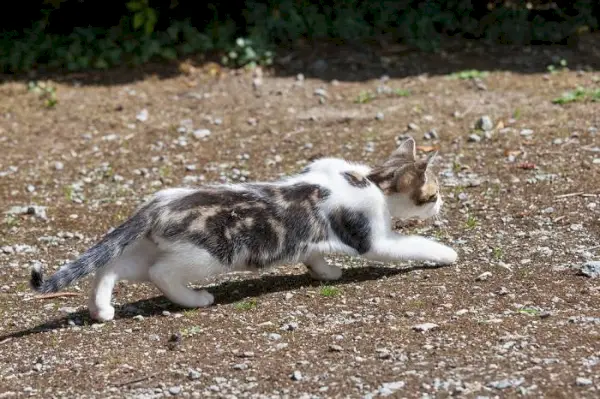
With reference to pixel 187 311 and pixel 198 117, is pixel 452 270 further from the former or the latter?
pixel 198 117

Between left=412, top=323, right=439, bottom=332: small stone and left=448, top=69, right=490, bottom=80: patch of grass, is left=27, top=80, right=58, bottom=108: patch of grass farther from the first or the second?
left=412, top=323, right=439, bottom=332: small stone

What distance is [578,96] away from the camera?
9914 mm

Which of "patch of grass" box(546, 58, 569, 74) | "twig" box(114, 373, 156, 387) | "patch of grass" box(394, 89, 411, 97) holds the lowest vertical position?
"twig" box(114, 373, 156, 387)

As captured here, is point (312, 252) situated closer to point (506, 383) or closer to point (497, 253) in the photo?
point (497, 253)

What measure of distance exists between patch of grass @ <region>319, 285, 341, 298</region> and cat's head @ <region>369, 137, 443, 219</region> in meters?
0.66

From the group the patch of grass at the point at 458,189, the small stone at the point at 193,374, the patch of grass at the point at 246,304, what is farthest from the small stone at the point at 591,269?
the small stone at the point at 193,374

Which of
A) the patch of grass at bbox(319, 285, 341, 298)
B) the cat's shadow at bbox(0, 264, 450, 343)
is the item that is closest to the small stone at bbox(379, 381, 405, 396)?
the patch of grass at bbox(319, 285, 341, 298)

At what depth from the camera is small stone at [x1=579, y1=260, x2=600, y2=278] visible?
20.9 ft

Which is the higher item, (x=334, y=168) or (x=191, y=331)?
(x=334, y=168)

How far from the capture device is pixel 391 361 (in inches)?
210

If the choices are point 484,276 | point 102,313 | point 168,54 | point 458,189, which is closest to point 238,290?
point 102,313

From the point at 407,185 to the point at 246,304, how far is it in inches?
51.0

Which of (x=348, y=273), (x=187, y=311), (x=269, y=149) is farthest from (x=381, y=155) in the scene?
(x=187, y=311)

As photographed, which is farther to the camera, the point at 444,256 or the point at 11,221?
the point at 11,221
